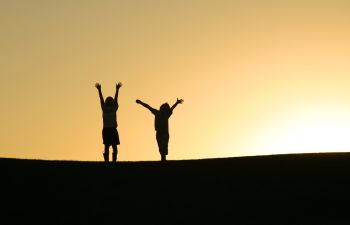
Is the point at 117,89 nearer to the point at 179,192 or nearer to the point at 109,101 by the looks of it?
the point at 109,101

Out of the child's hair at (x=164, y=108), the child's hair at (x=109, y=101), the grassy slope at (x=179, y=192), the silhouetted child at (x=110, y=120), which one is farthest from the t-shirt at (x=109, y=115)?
the child's hair at (x=164, y=108)

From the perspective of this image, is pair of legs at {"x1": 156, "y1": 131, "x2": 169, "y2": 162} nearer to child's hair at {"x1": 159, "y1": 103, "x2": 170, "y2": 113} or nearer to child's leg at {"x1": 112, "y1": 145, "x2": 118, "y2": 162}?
child's hair at {"x1": 159, "y1": 103, "x2": 170, "y2": 113}

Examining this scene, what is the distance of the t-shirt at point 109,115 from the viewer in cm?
2519

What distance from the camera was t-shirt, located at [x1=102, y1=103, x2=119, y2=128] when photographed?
2519 cm

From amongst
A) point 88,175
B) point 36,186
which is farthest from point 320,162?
point 36,186

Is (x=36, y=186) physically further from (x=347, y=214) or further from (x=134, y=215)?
(x=347, y=214)

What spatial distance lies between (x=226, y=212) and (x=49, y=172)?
246 inches

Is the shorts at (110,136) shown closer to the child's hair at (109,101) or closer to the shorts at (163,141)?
the child's hair at (109,101)

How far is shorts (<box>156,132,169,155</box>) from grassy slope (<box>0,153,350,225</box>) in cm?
86

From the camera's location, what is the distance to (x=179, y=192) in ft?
71.8

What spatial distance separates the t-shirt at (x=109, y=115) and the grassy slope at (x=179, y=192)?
1.26 m

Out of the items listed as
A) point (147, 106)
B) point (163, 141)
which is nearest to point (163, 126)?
point (163, 141)

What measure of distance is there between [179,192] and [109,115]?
4.46 m

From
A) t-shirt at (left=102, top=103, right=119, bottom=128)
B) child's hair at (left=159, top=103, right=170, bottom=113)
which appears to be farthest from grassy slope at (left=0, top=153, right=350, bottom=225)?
child's hair at (left=159, top=103, right=170, bottom=113)
